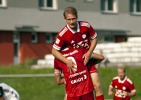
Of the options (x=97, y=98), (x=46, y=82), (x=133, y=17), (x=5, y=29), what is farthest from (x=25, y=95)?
(x=133, y=17)

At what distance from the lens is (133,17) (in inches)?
2265

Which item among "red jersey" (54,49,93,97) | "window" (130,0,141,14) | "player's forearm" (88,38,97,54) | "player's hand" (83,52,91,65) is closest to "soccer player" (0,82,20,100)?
"red jersey" (54,49,93,97)

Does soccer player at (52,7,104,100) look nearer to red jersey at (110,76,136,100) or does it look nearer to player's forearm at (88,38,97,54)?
player's forearm at (88,38,97,54)

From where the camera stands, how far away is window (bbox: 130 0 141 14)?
57.9 metres

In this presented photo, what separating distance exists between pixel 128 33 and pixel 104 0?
3676 millimetres

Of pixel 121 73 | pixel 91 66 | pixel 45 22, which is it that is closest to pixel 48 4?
pixel 45 22

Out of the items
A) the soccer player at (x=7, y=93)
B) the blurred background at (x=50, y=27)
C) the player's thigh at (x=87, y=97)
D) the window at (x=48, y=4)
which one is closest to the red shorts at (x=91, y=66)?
the player's thigh at (x=87, y=97)

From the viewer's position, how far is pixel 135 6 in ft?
192

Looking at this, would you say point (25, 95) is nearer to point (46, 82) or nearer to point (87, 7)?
point (46, 82)

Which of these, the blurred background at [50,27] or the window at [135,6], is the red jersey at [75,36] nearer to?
the blurred background at [50,27]

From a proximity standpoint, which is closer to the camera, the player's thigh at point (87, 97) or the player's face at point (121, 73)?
the player's thigh at point (87, 97)

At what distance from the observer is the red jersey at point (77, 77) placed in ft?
34.2

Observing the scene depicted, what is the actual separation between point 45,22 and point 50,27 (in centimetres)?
79

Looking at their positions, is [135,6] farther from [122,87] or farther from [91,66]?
[91,66]
